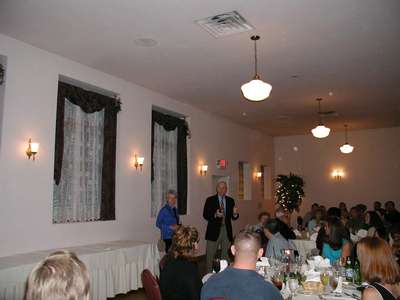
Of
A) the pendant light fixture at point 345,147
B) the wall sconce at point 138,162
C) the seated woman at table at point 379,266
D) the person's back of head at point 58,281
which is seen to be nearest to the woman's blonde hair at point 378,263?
the seated woman at table at point 379,266

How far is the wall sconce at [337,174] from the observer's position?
13.8 meters

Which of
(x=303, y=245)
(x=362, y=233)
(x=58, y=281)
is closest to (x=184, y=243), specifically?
(x=58, y=281)

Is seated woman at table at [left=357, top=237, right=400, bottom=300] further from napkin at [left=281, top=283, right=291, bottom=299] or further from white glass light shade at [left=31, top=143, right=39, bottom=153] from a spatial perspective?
white glass light shade at [left=31, top=143, right=39, bottom=153]

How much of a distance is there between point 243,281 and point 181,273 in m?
0.83

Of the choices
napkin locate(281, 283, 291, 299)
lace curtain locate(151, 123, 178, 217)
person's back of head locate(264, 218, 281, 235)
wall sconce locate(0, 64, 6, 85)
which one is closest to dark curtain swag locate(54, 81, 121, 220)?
wall sconce locate(0, 64, 6, 85)

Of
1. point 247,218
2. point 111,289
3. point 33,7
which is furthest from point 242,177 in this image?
point 33,7

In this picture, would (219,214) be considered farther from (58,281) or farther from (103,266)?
(58,281)

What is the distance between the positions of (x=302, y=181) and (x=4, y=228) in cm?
1074

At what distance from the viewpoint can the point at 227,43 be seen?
5.73 meters

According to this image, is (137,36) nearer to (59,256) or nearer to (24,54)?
(24,54)

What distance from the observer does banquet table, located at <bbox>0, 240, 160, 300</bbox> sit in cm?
465

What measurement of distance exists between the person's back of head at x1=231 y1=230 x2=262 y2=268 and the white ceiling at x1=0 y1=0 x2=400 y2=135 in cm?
283

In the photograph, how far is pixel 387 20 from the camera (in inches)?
197

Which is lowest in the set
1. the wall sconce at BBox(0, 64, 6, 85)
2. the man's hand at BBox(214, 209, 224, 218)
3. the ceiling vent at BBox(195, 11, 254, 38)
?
the man's hand at BBox(214, 209, 224, 218)
